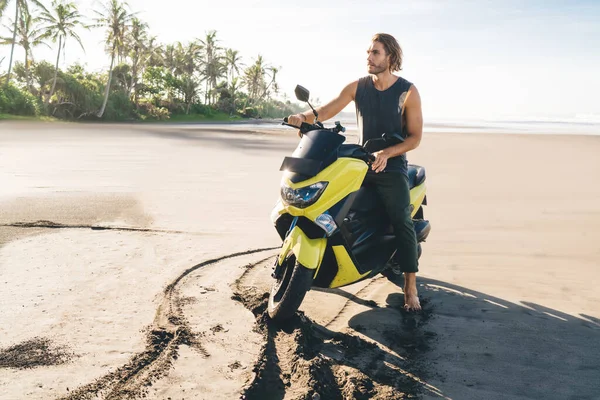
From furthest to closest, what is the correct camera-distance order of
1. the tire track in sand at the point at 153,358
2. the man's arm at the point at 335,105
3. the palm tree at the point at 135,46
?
the palm tree at the point at 135,46 → the man's arm at the point at 335,105 → the tire track in sand at the point at 153,358

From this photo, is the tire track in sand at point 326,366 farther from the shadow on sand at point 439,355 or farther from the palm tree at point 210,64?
the palm tree at point 210,64

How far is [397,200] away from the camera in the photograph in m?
3.57

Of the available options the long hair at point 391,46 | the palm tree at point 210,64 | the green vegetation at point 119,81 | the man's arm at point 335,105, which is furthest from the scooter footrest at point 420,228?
the palm tree at point 210,64

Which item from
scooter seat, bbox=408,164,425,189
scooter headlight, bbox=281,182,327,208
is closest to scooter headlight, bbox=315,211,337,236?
scooter headlight, bbox=281,182,327,208

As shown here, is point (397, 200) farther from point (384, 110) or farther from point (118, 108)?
point (118, 108)

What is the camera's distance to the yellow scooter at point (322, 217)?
3.15 metres

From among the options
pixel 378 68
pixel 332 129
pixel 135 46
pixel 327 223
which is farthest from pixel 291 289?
pixel 135 46

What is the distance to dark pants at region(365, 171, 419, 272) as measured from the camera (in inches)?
140

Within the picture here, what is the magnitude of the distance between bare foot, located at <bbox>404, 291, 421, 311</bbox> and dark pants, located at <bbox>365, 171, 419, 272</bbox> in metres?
0.37

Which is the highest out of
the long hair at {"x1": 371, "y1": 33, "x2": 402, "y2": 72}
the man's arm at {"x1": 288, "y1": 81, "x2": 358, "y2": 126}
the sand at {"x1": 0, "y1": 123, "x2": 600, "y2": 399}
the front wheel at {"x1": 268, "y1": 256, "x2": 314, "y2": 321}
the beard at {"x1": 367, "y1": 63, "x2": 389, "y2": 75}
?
the long hair at {"x1": 371, "y1": 33, "x2": 402, "y2": 72}

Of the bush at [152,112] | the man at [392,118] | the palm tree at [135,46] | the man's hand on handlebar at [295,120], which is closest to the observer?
the man at [392,118]

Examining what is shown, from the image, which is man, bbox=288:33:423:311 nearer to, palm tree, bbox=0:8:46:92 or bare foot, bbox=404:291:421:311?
bare foot, bbox=404:291:421:311

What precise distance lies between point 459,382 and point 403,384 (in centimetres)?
32

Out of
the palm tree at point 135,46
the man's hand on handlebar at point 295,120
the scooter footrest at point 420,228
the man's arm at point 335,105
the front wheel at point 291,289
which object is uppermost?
the palm tree at point 135,46
